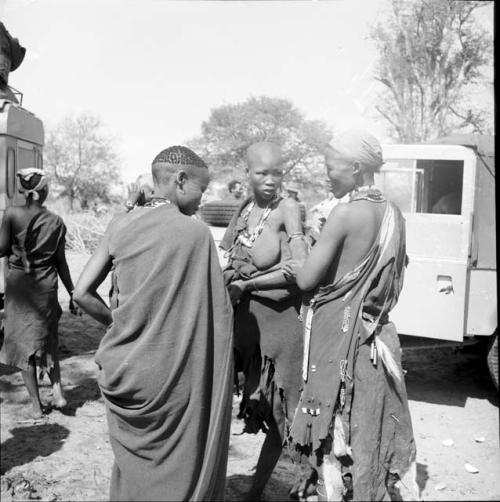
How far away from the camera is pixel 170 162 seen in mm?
2121

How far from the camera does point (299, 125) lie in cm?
2542

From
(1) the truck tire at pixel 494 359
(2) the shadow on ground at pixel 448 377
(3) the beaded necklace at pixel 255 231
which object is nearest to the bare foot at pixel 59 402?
(3) the beaded necklace at pixel 255 231

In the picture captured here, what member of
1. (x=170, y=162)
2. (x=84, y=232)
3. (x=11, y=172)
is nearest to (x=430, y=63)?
(x=11, y=172)

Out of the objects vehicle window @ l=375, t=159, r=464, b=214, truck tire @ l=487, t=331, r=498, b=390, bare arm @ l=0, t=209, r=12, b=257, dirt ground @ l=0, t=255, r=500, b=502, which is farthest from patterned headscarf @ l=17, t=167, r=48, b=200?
truck tire @ l=487, t=331, r=498, b=390

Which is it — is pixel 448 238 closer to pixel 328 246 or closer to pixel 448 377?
pixel 448 377

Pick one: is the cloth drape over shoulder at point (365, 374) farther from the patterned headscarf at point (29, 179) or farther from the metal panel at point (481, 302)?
the patterned headscarf at point (29, 179)

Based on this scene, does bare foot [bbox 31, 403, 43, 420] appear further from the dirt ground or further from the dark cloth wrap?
the dark cloth wrap

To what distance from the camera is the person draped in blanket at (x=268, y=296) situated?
8.84 feet

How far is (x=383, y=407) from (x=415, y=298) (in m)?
2.62

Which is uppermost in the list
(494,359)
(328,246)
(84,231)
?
(328,246)

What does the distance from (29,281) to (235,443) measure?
2021mm

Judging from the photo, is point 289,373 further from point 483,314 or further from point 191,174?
point 483,314

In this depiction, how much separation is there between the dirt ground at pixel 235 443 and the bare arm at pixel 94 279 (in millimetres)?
1537

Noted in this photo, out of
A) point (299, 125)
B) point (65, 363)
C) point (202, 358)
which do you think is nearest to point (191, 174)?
point (202, 358)
